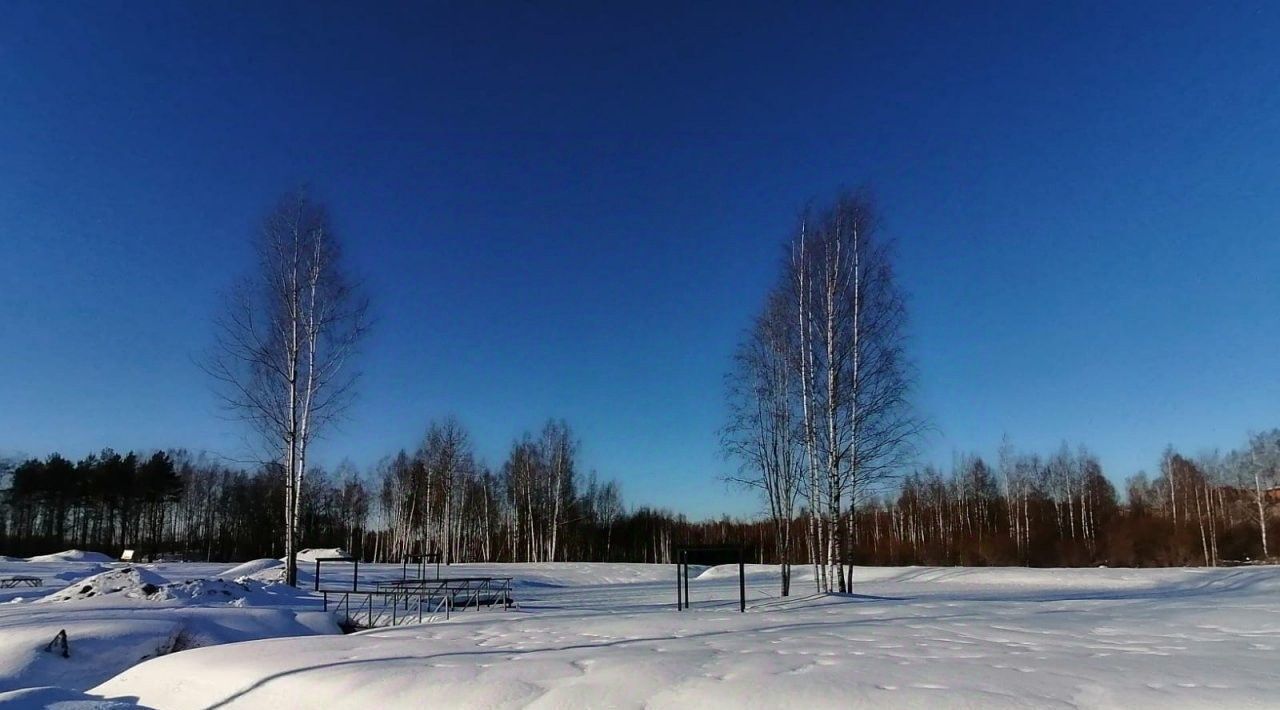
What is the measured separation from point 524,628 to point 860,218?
12145 millimetres

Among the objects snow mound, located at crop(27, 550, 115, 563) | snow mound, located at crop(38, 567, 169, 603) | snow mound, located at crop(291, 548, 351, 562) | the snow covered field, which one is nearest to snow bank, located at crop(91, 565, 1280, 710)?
the snow covered field

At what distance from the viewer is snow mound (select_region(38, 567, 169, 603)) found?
1490cm

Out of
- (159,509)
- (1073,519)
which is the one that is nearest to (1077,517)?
(1073,519)

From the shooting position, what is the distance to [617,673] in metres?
5.48

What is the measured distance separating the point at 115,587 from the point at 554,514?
33465 mm

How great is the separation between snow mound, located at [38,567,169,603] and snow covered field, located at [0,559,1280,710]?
8.80 feet

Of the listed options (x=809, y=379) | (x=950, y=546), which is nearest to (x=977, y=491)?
(x=950, y=546)

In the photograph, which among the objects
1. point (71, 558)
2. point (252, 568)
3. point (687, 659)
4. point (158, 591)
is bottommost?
point (71, 558)

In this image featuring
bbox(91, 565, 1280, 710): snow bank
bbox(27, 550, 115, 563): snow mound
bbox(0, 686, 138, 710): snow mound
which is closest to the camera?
bbox(91, 565, 1280, 710): snow bank

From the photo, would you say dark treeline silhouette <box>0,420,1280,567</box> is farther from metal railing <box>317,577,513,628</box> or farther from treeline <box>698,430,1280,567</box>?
metal railing <box>317,577,513,628</box>

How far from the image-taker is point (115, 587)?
1525cm

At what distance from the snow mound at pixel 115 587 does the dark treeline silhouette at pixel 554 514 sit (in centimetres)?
2725

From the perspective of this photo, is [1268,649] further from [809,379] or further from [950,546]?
[950,546]

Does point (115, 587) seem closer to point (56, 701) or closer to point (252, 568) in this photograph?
point (56, 701)
